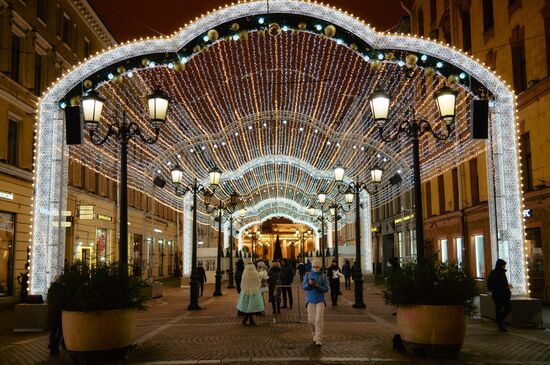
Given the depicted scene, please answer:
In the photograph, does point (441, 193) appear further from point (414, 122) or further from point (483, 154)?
point (414, 122)

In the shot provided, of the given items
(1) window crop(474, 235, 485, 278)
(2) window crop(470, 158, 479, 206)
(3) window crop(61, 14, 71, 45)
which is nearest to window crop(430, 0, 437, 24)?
(2) window crop(470, 158, 479, 206)

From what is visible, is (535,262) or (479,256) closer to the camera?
(535,262)

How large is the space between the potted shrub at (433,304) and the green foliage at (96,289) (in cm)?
438

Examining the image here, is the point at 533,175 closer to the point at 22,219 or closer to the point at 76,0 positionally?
the point at 22,219

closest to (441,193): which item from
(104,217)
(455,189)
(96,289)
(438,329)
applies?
(455,189)

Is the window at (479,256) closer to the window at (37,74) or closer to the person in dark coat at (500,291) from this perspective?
the person in dark coat at (500,291)

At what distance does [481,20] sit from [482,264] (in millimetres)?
10787

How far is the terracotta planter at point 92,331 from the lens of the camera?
964cm

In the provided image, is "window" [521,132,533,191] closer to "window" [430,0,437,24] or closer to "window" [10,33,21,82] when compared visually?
"window" [430,0,437,24]

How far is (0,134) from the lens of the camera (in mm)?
21719

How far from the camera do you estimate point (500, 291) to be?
43.3 feet

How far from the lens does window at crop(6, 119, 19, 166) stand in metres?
23.1

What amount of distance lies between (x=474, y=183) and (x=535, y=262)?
7458 millimetres

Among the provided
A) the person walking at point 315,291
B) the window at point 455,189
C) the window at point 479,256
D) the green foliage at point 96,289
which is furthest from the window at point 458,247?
the green foliage at point 96,289
